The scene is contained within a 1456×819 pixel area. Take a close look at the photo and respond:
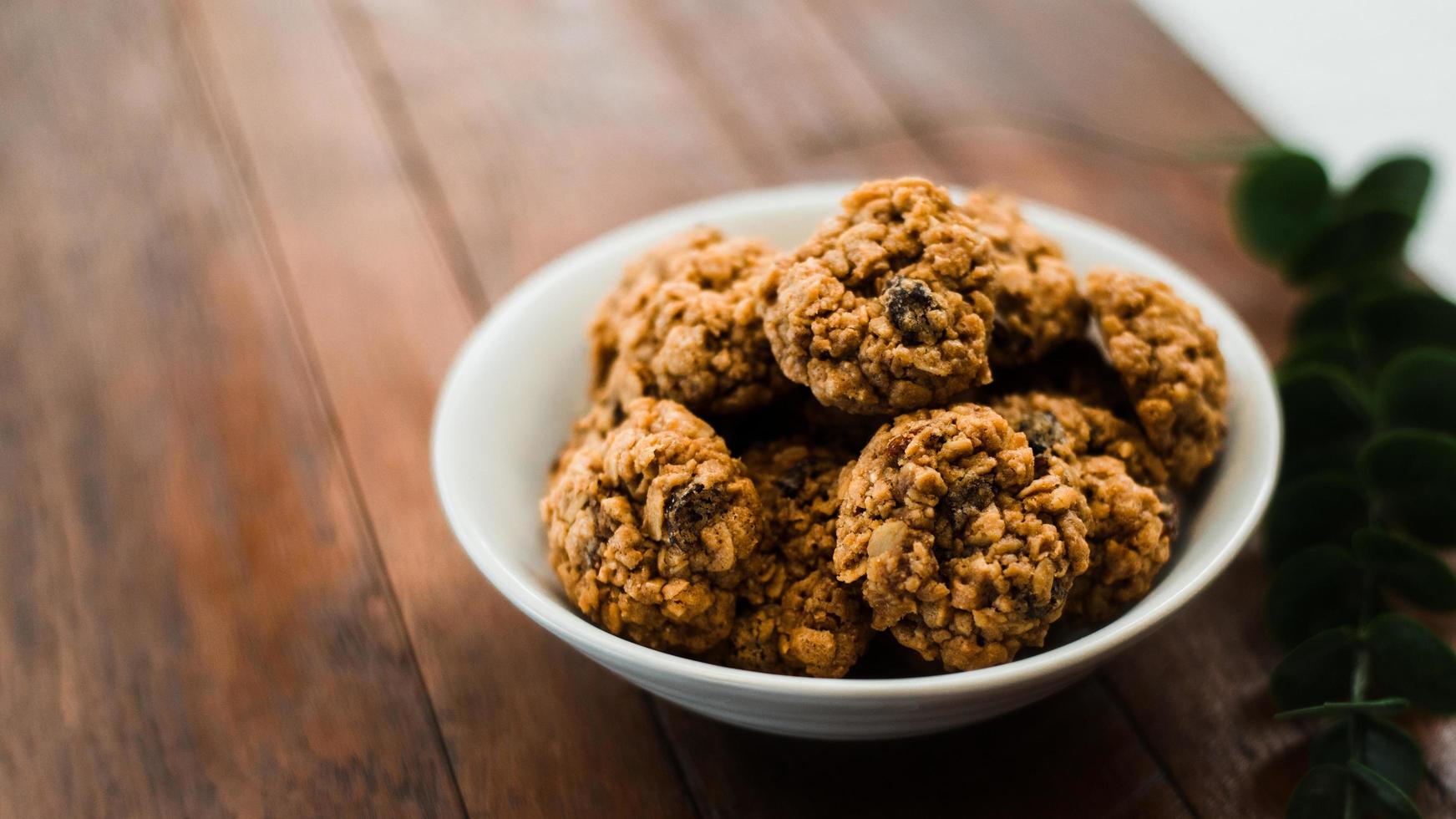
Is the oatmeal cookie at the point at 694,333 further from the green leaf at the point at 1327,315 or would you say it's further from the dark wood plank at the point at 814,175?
the green leaf at the point at 1327,315

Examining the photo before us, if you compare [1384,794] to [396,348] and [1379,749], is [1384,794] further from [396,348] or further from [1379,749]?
[396,348]

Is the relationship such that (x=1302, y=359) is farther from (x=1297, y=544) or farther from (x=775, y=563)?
(x=775, y=563)

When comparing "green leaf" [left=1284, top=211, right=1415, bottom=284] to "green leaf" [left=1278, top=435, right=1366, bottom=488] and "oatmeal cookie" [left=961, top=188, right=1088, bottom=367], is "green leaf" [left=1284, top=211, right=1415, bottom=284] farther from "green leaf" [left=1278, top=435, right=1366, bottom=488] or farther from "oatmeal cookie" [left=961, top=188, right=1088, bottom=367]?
"oatmeal cookie" [left=961, top=188, right=1088, bottom=367]

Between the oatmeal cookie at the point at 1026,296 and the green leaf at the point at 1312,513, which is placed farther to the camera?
the green leaf at the point at 1312,513

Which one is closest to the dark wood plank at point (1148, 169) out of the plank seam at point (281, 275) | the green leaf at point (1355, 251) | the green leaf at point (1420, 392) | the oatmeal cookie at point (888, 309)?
the green leaf at point (1355, 251)

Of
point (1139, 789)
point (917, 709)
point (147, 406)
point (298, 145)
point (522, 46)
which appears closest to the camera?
point (917, 709)

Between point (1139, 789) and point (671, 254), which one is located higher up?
point (671, 254)

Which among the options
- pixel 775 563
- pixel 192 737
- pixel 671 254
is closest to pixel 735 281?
pixel 671 254
